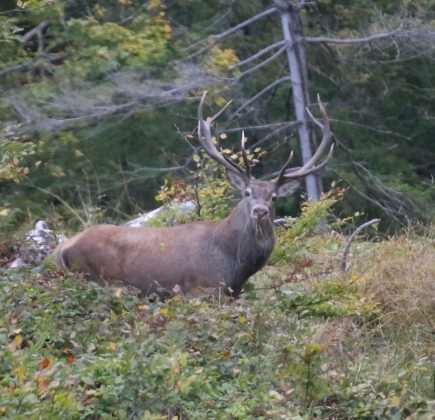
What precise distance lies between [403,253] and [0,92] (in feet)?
29.7

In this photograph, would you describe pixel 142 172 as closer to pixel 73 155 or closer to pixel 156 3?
pixel 73 155

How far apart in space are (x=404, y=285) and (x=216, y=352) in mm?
2793

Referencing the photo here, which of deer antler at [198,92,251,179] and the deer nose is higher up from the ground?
deer antler at [198,92,251,179]

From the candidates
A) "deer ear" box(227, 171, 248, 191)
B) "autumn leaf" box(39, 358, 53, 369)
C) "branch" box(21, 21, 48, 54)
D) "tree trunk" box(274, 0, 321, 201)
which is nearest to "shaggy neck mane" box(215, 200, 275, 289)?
"deer ear" box(227, 171, 248, 191)

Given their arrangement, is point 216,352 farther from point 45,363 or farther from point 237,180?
point 237,180

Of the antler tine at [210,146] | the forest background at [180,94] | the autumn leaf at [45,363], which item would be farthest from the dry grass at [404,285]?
the forest background at [180,94]

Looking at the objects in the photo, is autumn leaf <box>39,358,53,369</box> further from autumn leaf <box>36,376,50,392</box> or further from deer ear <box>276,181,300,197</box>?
deer ear <box>276,181,300,197</box>

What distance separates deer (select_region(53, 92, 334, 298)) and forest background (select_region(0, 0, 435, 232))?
10.1 ft

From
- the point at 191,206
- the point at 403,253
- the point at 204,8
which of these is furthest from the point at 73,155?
the point at 403,253

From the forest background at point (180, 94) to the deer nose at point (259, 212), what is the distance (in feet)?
12.5

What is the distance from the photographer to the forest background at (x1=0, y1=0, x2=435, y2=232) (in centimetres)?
1852

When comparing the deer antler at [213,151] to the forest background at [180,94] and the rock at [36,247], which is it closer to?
the rock at [36,247]

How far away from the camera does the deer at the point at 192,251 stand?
1033cm

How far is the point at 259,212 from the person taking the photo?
10.1 metres
